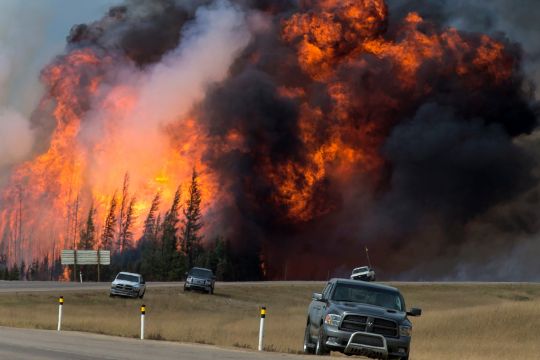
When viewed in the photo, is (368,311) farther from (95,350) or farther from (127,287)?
(127,287)

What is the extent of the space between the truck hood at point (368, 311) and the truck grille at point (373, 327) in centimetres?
13

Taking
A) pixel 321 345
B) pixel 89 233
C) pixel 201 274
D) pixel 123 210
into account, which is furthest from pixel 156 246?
pixel 321 345

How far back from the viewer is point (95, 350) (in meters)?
26.1

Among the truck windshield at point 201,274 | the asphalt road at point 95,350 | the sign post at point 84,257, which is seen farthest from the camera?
the sign post at point 84,257

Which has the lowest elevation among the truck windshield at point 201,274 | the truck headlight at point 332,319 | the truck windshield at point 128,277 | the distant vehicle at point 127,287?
the truck headlight at point 332,319

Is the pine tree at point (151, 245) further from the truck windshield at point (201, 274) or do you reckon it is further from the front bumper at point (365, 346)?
the front bumper at point (365, 346)

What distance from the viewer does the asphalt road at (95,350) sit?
23.8 m

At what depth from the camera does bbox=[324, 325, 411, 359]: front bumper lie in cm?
2650

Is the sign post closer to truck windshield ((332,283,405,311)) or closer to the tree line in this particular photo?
the tree line

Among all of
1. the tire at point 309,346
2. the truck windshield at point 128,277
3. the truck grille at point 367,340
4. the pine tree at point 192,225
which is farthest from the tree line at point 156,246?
the truck grille at point 367,340

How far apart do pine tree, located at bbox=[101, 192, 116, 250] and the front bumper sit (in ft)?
323

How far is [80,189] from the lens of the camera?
123688mm

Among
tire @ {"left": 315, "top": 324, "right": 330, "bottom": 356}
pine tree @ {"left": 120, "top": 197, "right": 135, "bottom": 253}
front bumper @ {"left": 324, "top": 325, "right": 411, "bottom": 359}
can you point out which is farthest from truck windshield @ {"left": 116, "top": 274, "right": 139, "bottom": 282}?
pine tree @ {"left": 120, "top": 197, "right": 135, "bottom": 253}

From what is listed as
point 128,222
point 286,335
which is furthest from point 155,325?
point 128,222
